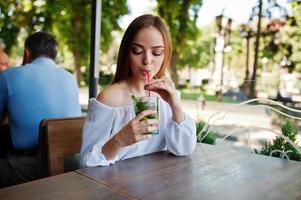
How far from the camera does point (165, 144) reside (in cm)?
143

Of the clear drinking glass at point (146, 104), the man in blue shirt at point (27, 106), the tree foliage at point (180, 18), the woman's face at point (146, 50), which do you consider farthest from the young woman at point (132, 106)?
the tree foliage at point (180, 18)

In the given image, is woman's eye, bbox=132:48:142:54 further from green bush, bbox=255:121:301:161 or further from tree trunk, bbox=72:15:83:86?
tree trunk, bbox=72:15:83:86

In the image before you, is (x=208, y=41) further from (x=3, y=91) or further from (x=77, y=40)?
(x=3, y=91)

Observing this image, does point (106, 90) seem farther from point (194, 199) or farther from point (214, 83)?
point (214, 83)

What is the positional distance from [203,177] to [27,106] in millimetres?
1466

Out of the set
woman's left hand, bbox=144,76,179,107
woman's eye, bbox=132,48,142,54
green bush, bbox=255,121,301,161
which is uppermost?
woman's eye, bbox=132,48,142,54

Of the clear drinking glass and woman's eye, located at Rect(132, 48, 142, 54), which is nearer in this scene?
the clear drinking glass

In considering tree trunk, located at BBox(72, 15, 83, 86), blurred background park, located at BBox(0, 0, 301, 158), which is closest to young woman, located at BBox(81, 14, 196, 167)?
blurred background park, located at BBox(0, 0, 301, 158)

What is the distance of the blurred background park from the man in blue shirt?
0.49 m

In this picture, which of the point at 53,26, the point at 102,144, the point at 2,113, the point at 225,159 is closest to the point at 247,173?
the point at 225,159

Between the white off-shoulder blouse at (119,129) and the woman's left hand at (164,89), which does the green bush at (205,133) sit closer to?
the white off-shoulder blouse at (119,129)

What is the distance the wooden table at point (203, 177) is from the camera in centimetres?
89

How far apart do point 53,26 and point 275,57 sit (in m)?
4.08

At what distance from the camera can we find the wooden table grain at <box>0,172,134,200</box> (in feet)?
2.67
